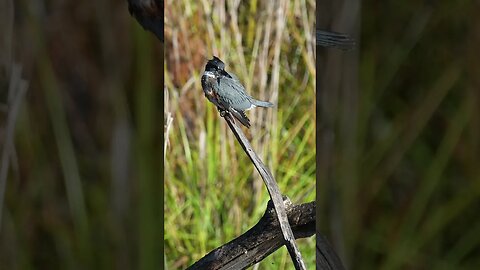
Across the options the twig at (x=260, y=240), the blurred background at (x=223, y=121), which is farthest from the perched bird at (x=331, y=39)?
the twig at (x=260, y=240)

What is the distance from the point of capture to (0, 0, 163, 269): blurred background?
163cm

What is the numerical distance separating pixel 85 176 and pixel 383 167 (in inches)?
21.2

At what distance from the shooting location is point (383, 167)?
1.73 metres

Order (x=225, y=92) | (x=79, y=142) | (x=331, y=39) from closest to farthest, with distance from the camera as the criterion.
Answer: (x=225, y=92) < (x=331, y=39) < (x=79, y=142)

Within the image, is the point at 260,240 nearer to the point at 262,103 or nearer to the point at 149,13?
the point at 262,103

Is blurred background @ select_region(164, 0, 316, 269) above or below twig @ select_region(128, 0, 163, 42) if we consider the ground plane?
below

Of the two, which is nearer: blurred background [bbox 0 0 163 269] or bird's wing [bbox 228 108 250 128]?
bird's wing [bbox 228 108 250 128]

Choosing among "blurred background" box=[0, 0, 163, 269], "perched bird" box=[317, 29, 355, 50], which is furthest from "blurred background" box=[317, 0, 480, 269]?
"blurred background" box=[0, 0, 163, 269]

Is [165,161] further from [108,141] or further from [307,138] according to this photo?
[108,141]

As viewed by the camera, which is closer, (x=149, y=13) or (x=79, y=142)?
(x=149, y=13)

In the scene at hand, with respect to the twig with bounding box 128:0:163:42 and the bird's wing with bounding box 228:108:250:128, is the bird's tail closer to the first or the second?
the bird's wing with bounding box 228:108:250:128

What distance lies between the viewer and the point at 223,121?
132 centimetres

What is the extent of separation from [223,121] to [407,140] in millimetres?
522

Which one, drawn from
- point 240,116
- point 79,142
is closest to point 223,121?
point 240,116
